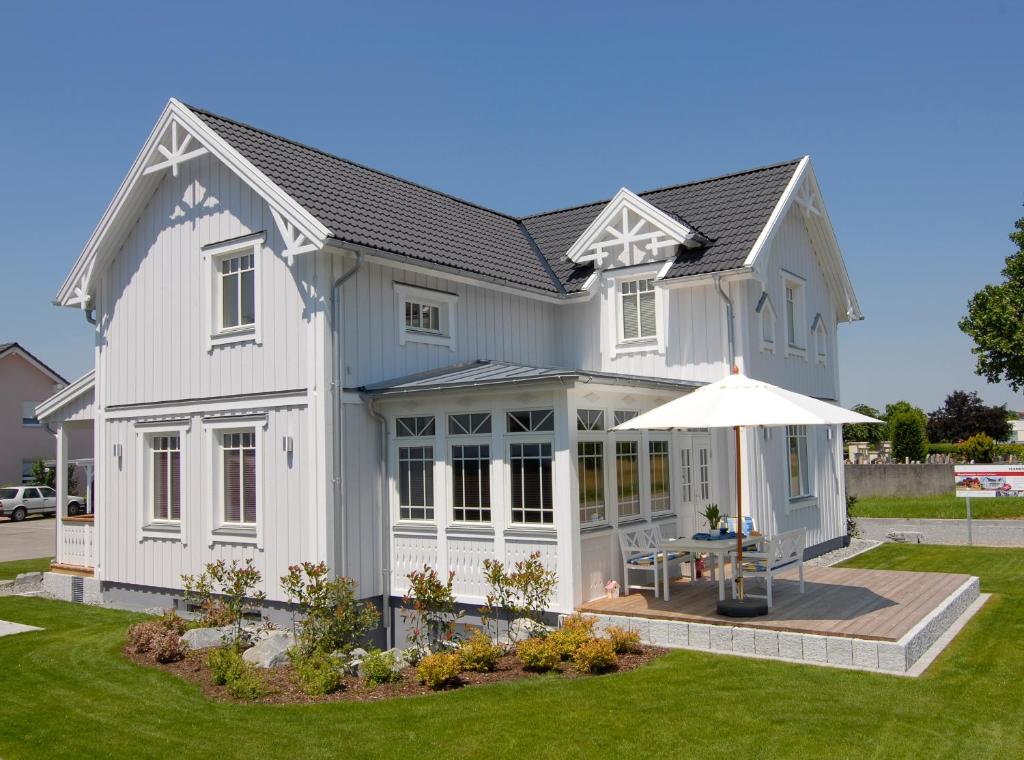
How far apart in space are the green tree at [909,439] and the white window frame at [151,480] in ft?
120

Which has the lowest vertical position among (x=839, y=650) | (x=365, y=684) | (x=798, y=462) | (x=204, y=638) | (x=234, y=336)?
(x=365, y=684)

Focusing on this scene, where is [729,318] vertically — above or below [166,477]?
above

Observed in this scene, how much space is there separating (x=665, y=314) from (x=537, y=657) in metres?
8.30

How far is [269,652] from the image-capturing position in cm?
1098

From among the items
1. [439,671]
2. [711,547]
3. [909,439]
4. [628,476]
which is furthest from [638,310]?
[909,439]

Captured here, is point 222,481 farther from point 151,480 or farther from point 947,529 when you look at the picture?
point 947,529

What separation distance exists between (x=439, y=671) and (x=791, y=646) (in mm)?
4035

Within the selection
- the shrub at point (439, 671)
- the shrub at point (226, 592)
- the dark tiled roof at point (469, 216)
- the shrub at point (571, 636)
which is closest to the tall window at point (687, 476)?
the dark tiled roof at point (469, 216)

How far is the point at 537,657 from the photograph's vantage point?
32.3 feet

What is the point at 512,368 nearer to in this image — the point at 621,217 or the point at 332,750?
the point at 621,217

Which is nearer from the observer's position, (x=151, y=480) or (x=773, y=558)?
(x=773, y=558)

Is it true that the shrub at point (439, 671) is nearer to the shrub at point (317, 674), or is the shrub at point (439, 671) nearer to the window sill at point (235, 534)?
the shrub at point (317, 674)

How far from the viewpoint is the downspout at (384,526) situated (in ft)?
43.6

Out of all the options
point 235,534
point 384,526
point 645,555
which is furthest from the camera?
point 235,534
